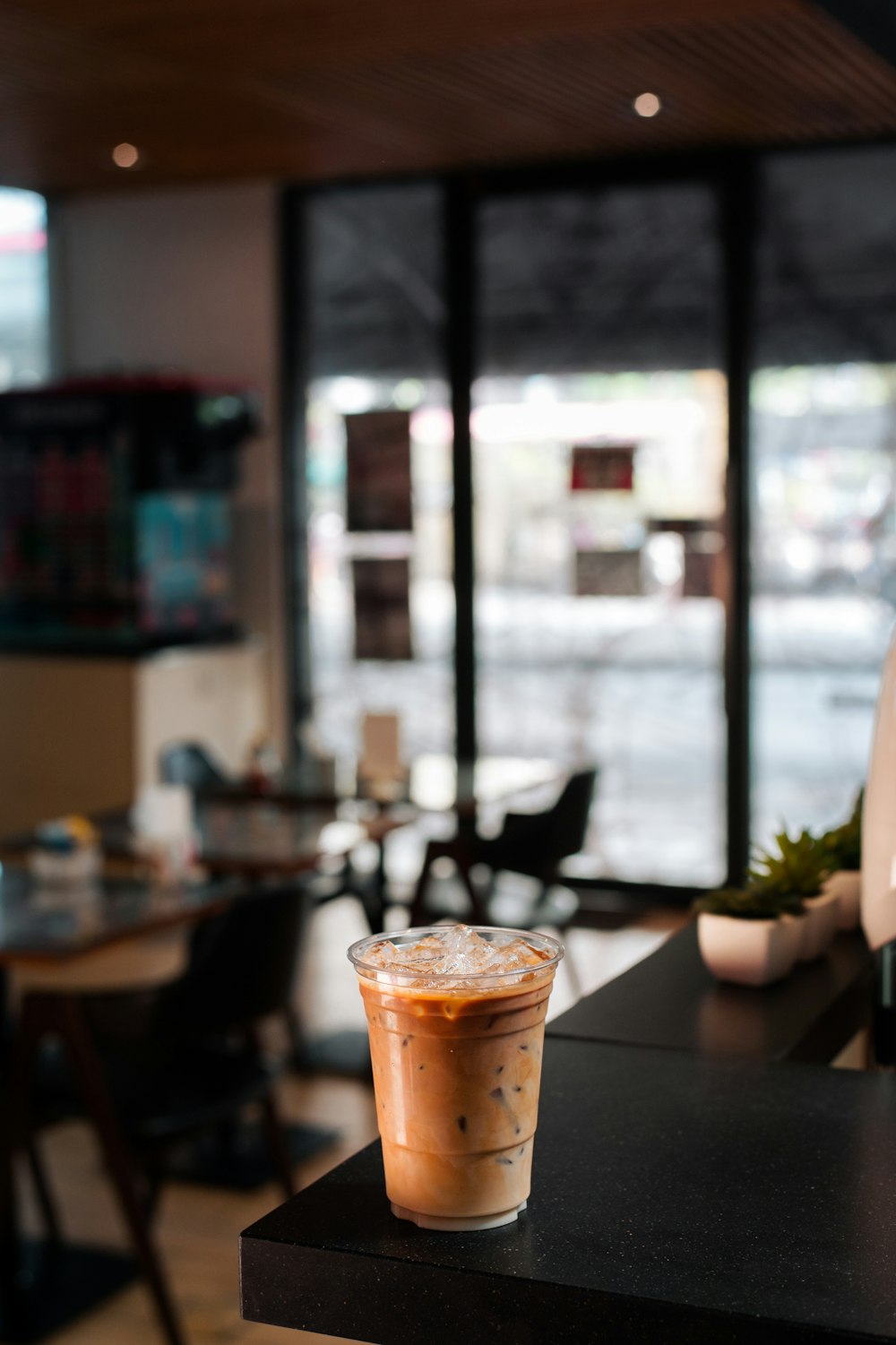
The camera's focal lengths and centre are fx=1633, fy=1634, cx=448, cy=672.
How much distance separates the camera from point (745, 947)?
190cm

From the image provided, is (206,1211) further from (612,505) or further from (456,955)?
(612,505)

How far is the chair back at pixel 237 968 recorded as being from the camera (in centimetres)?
334

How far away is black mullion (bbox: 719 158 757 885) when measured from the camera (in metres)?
6.22

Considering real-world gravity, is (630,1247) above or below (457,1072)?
below

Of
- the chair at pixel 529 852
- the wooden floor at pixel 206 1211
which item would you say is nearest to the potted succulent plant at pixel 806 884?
the wooden floor at pixel 206 1211

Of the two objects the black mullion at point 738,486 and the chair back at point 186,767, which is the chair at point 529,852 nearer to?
the chair back at point 186,767

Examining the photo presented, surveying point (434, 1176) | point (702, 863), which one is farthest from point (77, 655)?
point (434, 1176)

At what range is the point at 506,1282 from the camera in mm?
1132

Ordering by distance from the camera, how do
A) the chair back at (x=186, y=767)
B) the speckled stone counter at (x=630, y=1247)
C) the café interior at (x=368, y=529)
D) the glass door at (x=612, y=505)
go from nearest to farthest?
the speckled stone counter at (x=630, y=1247), the café interior at (x=368, y=529), the chair back at (x=186, y=767), the glass door at (x=612, y=505)

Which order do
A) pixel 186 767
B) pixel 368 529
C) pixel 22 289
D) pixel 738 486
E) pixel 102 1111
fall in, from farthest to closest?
pixel 22 289, pixel 368 529, pixel 738 486, pixel 186 767, pixel 102 1111

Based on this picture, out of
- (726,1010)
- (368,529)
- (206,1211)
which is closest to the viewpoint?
(726,1010)

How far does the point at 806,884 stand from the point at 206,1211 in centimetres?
237

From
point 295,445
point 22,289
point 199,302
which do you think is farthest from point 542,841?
point 22,289

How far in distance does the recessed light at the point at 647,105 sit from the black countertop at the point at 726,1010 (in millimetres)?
3981
